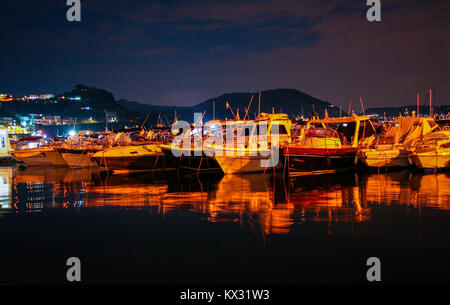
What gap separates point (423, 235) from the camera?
34.2 ft

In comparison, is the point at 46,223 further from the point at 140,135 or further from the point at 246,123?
the point at 140,135

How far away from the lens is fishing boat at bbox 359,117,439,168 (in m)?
26.2

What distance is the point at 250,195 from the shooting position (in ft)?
55.1

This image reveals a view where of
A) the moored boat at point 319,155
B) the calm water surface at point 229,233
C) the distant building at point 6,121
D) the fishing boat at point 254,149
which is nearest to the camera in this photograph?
the calm water surface at point 229,233

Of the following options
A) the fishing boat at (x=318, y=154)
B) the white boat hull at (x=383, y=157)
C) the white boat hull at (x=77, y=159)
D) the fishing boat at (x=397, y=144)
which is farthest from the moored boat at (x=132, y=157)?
the fishing boat at (x=397, y=144)

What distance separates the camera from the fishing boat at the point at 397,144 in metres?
26.2

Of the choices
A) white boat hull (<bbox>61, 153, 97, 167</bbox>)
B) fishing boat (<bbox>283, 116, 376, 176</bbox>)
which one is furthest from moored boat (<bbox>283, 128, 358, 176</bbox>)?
white boat hull (<bbox>61, 153, 97, 167</bbox>)

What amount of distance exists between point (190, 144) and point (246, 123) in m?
4.24

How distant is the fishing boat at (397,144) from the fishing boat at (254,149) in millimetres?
5890

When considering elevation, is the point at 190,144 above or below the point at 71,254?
above

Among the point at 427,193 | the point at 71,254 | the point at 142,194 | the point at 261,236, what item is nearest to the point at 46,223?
the point at 71,254

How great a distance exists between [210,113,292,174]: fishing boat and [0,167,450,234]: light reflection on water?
753 mm

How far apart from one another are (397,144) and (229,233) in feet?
68.9

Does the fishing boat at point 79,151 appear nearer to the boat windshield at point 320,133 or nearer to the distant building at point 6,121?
the boat windshield at point 320,133
